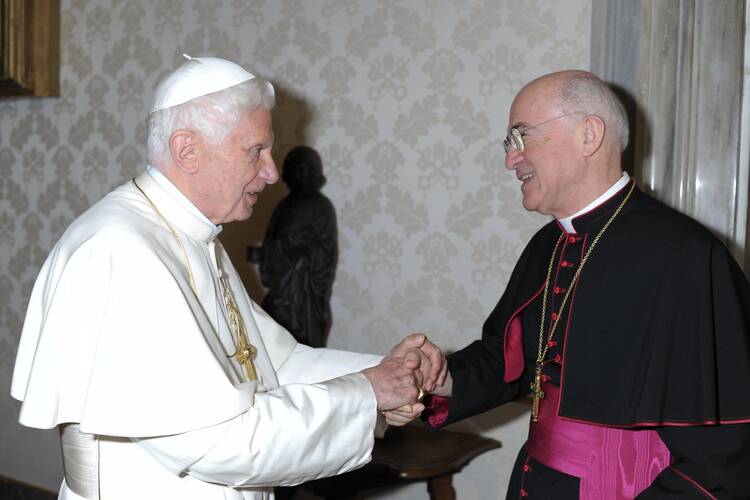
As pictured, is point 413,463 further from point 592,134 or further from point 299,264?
point 592,134

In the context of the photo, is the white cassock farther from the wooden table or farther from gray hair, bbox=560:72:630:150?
the wooden table

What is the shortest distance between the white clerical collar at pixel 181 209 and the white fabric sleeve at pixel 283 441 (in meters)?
0.53

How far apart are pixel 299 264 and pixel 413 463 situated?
1115 mm

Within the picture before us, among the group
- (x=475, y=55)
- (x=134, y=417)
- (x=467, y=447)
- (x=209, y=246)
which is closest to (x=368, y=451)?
(x=134, y=417)

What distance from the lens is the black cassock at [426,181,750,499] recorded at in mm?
2098

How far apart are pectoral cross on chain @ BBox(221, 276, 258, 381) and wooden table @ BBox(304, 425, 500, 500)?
114cm

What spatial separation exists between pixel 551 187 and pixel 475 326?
1.49 meters

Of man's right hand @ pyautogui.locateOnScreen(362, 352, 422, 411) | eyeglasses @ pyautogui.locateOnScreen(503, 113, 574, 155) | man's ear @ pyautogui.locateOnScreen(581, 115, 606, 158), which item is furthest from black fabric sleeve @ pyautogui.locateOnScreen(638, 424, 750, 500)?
eyeglasses @ pyautogui.locateOnScreen(503, 113, 574, 155)

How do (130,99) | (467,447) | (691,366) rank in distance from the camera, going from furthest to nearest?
1. (130,99)
2. (467,447)
3. (691,366)

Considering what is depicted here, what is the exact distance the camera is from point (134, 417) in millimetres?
1969

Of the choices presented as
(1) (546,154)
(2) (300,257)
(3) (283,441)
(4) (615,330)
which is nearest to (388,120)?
(2) (300,257)

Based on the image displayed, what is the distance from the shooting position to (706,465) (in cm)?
206

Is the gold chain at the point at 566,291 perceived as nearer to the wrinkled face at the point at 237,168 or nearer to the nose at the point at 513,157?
the nose at the point at 513,157

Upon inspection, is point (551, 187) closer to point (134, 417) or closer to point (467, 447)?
point (134, 417)
